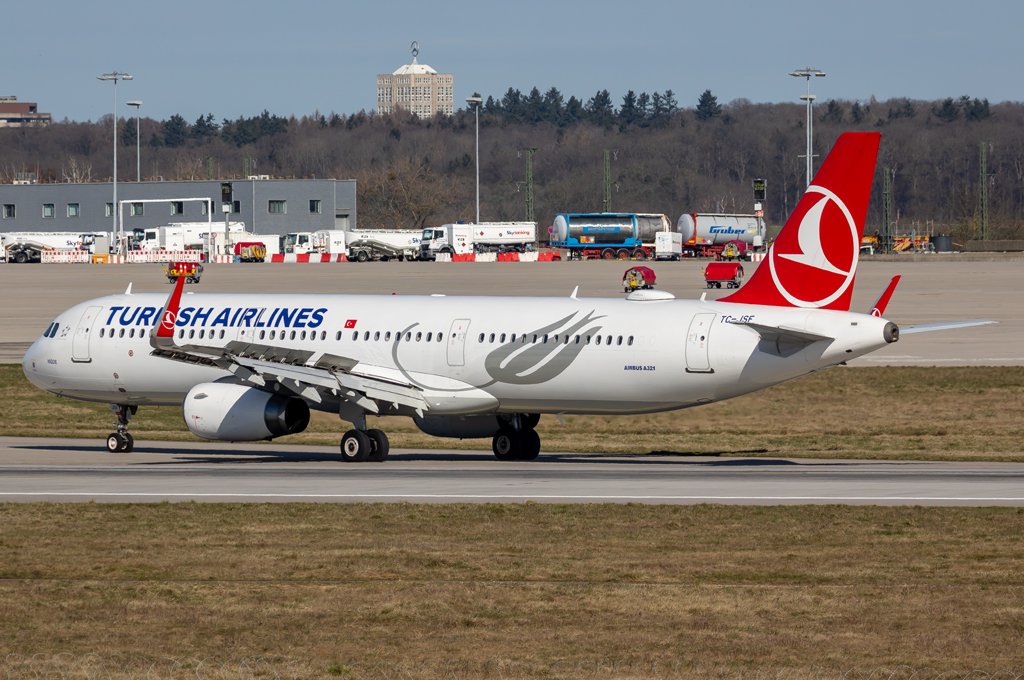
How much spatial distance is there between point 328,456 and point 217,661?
26845mm

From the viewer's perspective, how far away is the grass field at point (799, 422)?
4853cm

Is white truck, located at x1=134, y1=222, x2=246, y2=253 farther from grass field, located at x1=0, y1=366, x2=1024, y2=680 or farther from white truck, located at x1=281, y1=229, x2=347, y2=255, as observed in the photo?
grass field, located at x1=0, y1=366, x2=1024, y2=680

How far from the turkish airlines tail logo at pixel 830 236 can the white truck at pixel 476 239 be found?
135975 mm

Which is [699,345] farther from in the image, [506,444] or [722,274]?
[722,274]

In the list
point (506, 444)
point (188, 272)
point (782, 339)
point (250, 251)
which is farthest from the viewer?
point (250, 251)

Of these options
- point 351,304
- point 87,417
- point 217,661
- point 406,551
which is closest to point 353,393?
point 351,304

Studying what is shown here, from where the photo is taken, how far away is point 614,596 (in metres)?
21.4

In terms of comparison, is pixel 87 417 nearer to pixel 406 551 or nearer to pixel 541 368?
pixel 541 368

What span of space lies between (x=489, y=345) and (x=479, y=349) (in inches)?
11.4

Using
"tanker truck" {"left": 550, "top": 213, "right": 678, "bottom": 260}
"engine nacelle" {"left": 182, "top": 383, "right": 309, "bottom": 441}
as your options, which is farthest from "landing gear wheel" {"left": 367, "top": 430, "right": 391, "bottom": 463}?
"tanker truck" {"left": 550, "top": 213, "right": 678, "bottom": 260}

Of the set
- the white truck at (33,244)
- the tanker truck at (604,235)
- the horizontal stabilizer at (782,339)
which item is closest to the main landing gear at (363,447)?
the horizontal stabilizer at (782,339)

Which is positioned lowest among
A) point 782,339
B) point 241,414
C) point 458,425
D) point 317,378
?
point 458,425

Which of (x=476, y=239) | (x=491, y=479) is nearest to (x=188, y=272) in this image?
(x=476, y=239)

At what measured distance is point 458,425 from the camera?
42.6 m
